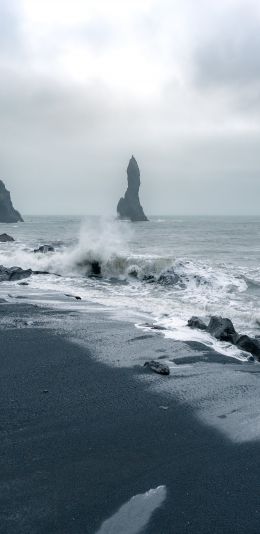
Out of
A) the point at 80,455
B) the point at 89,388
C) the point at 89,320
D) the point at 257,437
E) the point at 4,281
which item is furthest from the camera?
the point at 4,281

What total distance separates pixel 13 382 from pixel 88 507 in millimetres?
2939

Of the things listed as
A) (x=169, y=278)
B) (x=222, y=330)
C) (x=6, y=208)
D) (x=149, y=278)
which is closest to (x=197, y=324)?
(x=222, y=330)

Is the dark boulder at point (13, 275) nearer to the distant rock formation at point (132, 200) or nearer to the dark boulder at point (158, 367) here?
the dark boulder at point (158, 367)

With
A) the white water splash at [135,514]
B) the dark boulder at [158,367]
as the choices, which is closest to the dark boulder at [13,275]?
the dark boulder at [158,367]

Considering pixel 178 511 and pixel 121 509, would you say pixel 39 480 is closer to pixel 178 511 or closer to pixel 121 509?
pixel 121 509

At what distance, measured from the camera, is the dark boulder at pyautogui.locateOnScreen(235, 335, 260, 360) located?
7.95 meters

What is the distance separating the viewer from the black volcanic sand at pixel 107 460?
3320mm

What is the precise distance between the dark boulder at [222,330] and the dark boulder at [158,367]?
2.38m

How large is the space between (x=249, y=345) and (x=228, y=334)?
0.79m

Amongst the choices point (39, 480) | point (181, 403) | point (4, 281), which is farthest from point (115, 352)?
point (4, 281)

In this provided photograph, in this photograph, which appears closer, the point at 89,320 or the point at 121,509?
the point at 121,509

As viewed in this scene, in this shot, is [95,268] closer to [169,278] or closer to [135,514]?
[169,278]

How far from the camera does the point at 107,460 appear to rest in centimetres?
411

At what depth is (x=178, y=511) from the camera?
11.3ft
